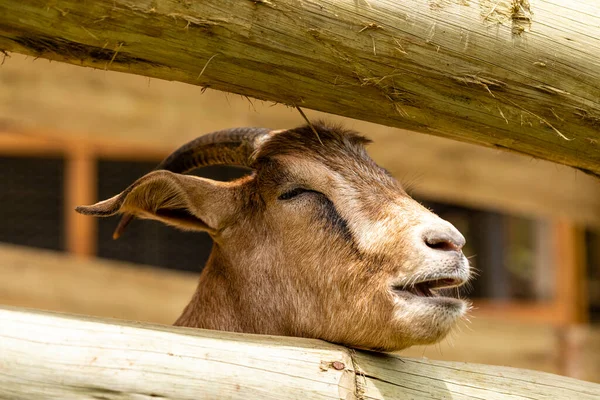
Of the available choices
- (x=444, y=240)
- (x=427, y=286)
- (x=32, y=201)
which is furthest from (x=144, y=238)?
(x=444, y=240)

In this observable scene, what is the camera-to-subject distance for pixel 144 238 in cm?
1059

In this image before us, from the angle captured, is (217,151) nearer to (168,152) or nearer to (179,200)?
(179,200)

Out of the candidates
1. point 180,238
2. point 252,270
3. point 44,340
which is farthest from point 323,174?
point 180,238

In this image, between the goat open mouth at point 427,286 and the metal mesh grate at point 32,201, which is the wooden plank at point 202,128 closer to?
the metal mesh grate at point 32,201

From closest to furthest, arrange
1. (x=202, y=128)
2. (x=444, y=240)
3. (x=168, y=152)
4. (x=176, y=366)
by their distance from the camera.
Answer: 1. (x=176, y=366)
2. (x=444, y=240)
3. (x=202, y=128)
4. (x=168, y=152)

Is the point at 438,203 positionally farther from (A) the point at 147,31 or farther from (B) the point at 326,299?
(A) the point at 147,31

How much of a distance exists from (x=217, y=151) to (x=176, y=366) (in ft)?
4.99

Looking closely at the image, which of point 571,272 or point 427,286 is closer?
point 427,286

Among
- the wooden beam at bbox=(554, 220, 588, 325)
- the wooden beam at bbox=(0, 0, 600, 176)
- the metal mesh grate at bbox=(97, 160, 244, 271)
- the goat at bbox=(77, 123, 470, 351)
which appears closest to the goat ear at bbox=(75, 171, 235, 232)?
the goat at bbox=(77, 123, 470, 351)

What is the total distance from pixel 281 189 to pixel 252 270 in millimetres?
368

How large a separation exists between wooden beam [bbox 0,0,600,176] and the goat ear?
73 centimetres

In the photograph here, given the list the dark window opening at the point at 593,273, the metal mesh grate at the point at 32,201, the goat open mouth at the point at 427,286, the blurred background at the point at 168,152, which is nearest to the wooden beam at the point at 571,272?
the blurred background at the point at 168,152

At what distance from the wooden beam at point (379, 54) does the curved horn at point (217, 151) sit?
912mm

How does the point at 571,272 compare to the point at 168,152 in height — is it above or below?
below
